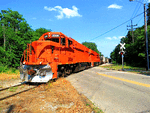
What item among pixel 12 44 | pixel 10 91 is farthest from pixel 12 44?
pixel 10 91

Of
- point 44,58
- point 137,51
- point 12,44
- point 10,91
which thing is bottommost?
point 10,91

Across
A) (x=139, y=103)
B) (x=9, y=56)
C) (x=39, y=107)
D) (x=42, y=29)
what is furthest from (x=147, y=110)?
(x=42, y=29)

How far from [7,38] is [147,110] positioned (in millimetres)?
20675

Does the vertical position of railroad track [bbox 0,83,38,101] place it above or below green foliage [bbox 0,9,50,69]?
below

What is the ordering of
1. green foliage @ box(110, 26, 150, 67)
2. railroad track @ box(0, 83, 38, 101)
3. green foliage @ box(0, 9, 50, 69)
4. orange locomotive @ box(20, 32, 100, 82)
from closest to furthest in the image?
railroad track @ box(0, 83, 38, 101)
orange locomotive @ box(20, 32, 100, 82)
green foliage @ box(0, 9, 50, 69)
green foliage @ box(110, 26, 150, 67)

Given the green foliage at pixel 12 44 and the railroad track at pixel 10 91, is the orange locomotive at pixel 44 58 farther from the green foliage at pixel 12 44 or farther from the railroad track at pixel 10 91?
the green foliage at pixel 12 44

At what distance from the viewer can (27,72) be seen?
22.2 ft

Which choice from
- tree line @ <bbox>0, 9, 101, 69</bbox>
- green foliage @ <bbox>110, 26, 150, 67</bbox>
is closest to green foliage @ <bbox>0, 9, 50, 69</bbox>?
tree line @ <bbox>0, 9, 101, 69</bbox>

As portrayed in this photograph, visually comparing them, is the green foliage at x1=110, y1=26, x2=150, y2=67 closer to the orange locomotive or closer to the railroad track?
the orange locomotive

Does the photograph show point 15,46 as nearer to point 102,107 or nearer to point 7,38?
point 7,38

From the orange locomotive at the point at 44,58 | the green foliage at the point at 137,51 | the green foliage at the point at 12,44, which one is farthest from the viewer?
the green foliage at the point at 137,51

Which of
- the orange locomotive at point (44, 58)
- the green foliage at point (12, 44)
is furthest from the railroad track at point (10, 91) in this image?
the green foliage at point (12, 44)

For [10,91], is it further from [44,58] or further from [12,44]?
[12,44]

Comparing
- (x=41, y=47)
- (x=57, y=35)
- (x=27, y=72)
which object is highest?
(x=57, y=35)
